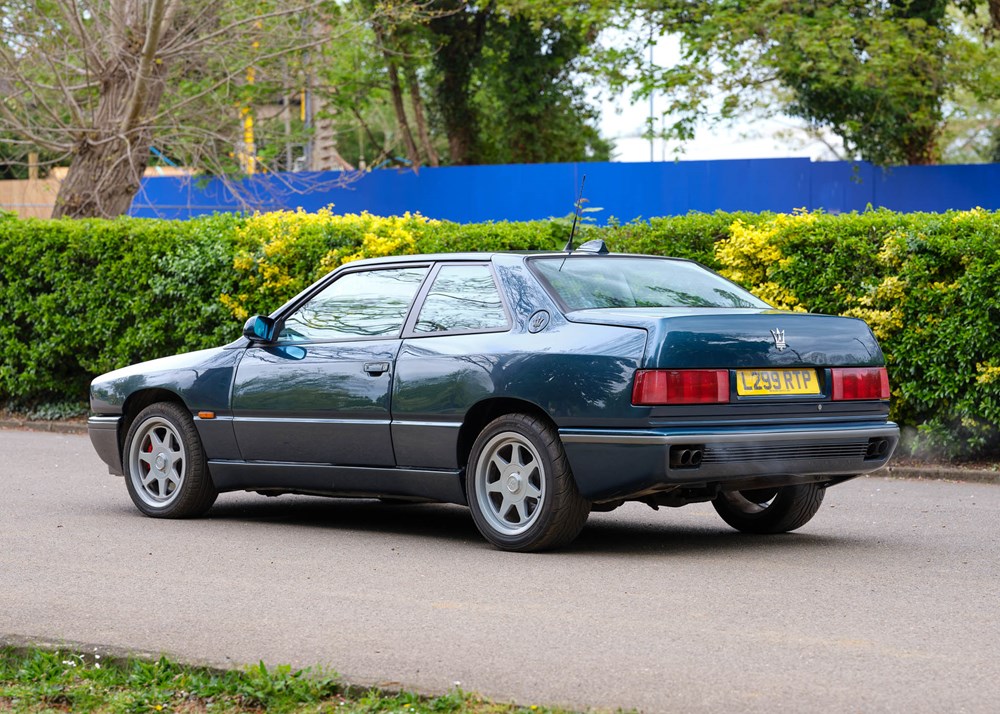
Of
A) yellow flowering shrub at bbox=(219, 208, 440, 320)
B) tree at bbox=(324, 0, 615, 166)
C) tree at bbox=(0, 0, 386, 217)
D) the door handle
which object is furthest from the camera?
tree at bbox=(324, 0, 615, 166)

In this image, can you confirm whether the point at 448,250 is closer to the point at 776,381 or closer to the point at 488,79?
the point at 776,381

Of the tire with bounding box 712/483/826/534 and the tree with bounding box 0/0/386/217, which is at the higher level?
the tree with bounding box 0/0/386/217

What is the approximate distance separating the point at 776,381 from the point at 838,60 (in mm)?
17063

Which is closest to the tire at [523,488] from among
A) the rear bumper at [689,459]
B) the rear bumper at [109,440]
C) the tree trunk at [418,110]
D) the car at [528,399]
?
the car at [528,399]

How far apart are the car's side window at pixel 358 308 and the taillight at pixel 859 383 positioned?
236 centimetres

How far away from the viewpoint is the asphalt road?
4879 millimetres

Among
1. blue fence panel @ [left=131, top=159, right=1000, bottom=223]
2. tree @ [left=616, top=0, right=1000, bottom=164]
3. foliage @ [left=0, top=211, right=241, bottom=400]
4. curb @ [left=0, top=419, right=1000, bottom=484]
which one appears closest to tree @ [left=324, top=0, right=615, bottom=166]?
blue fence panel @ [left=131, top=159, right=1000, bottom=223]

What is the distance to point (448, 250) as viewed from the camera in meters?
14.2

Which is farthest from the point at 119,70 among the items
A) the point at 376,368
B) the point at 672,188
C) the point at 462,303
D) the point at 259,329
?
the point at 462,303

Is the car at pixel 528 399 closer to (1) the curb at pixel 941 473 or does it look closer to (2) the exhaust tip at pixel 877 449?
(2) the exhaust tip at pixel 877 449

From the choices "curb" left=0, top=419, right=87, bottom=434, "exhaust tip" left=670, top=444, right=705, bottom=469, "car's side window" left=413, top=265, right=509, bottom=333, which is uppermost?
"car's side window" left=413, top=265, right=509, bottom=333

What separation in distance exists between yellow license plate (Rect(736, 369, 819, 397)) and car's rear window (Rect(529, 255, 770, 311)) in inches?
29.3

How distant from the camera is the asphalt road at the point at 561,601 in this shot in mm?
4879

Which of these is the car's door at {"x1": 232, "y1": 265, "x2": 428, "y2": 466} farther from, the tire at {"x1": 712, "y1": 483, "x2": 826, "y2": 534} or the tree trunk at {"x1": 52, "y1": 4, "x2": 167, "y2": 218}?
the tree trunk at {"x1": 52, "y1": 4, "x2": 167, "y2": 218}
